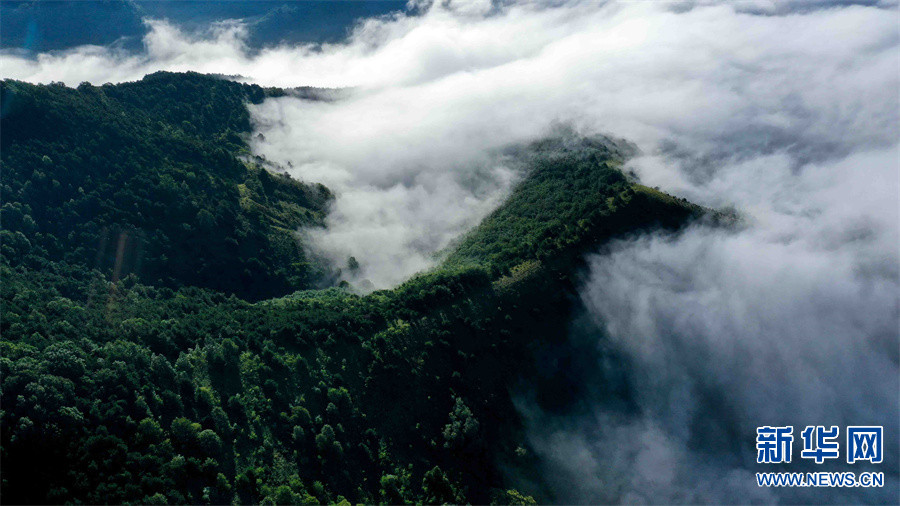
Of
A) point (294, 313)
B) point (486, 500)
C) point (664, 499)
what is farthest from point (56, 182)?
point (664, 499)

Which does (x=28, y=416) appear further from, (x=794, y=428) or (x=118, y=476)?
(x=794, y=428)

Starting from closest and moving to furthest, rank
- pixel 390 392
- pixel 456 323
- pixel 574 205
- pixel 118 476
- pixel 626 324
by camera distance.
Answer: pixel 118 476 → pixel 390 392 → pixel 456 323 → pixel 626 324 → pixel 574 205

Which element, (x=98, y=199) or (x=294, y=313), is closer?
Answer: (x=294, y=313)

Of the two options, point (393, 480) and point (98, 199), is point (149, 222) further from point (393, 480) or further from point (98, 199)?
point (393, 480)

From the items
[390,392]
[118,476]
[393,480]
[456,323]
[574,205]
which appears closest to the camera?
[118,476]

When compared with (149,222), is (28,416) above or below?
below

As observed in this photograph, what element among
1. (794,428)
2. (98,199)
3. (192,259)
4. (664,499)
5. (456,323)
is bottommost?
(664,499)
